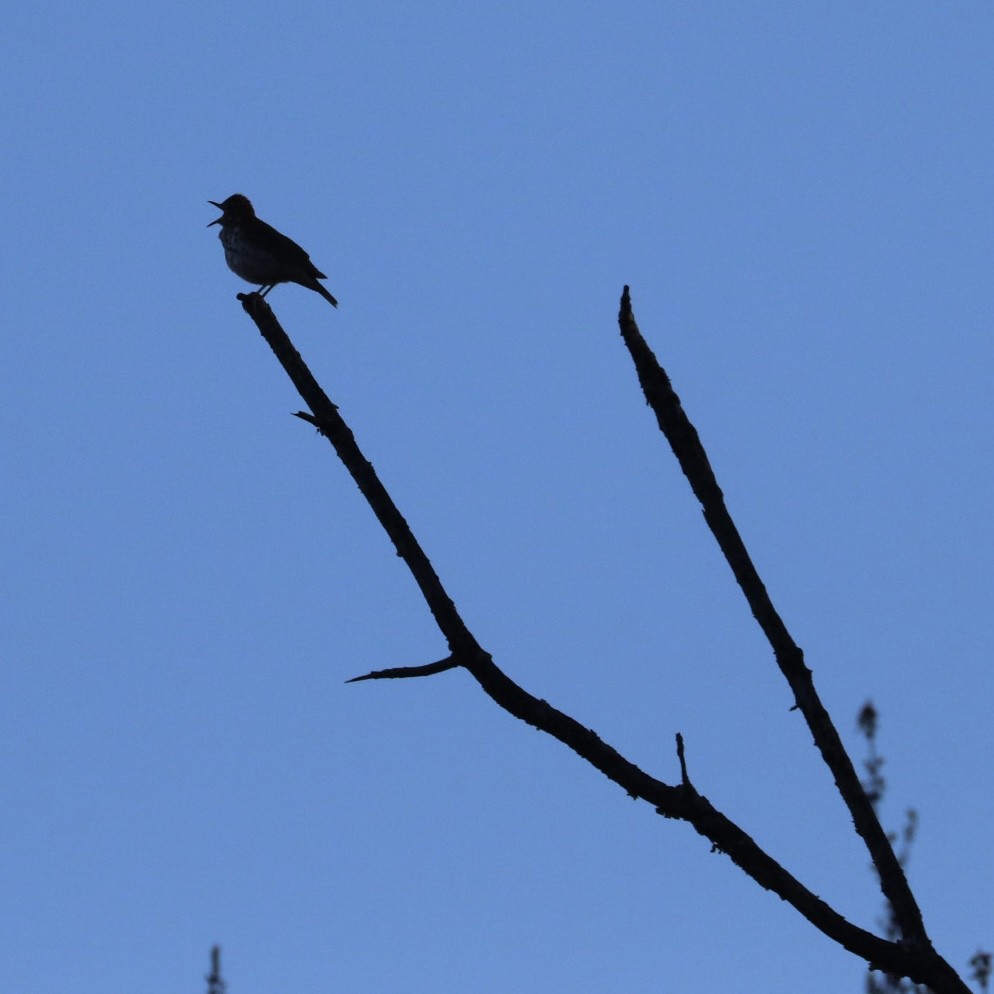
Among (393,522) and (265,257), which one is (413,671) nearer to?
(393,522)

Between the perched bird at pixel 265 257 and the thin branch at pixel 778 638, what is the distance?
12.9 metres

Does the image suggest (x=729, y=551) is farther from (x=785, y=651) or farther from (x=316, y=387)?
(x=316, y=387)

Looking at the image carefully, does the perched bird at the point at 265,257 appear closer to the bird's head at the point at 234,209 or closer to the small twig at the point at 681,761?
the bird's head at the point at 234,209

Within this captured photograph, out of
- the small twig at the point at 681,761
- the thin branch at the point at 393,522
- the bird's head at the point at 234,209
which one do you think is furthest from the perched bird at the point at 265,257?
the small twig at the point at 681,761

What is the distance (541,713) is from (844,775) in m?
0.90

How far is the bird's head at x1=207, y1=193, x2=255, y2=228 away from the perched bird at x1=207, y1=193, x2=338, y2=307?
92 millimetres

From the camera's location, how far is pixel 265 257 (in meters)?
16.1

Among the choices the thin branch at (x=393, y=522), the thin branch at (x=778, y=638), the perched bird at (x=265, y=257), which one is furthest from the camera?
the perched bird at (x=265, y=257)

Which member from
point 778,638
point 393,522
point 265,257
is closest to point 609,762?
point 778,638

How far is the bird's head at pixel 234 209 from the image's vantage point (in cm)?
1688

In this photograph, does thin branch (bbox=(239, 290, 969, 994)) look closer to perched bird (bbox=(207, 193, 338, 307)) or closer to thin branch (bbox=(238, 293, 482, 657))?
thin branch (bbox=(238, 293, 482, 657))

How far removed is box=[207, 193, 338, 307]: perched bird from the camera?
53.0ft

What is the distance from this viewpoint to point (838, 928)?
12.3 feet

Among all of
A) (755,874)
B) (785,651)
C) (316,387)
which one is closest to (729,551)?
(785,651)
